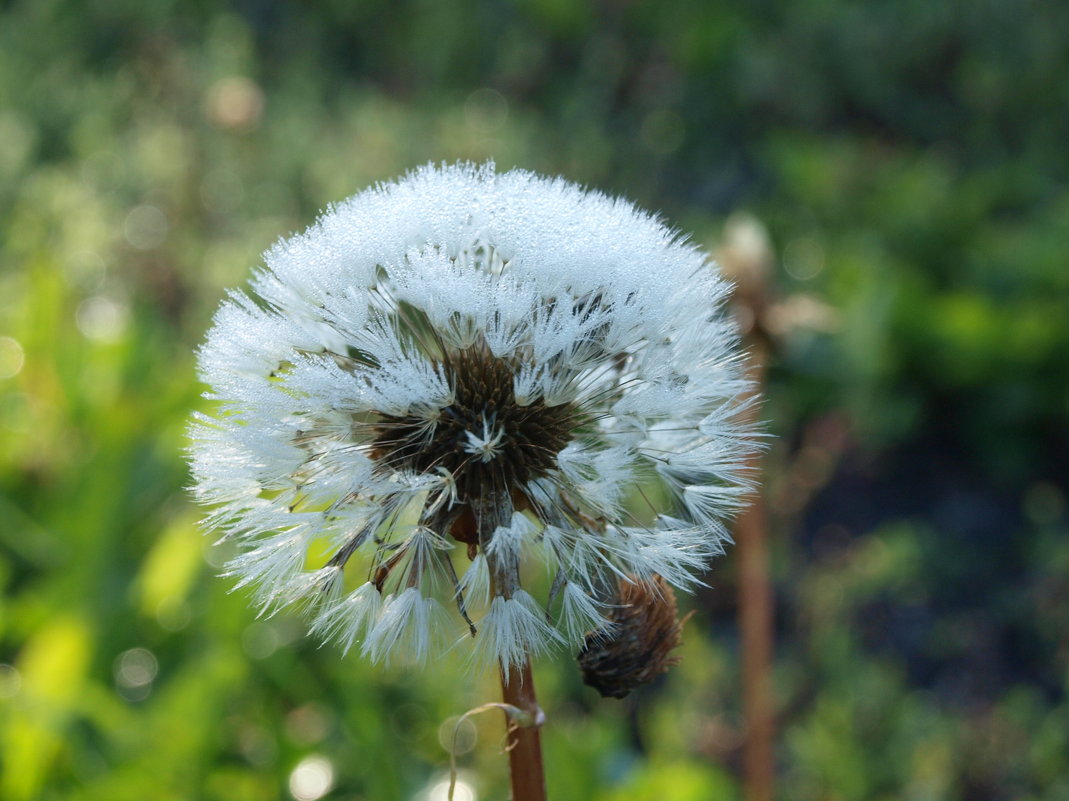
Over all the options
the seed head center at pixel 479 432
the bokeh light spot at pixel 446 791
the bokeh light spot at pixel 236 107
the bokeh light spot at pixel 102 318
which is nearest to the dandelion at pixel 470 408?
the seed head center at pixel 479 432

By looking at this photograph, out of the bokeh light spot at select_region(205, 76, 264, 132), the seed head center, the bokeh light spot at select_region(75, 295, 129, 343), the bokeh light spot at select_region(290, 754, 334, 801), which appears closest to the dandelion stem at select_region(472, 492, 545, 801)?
the seed head center

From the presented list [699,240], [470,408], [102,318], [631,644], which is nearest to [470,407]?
[470,408]

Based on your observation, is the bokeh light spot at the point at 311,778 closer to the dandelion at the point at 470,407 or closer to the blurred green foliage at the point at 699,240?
the blurred green foliage at the point at 699,240

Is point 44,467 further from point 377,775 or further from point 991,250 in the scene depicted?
point 991,250

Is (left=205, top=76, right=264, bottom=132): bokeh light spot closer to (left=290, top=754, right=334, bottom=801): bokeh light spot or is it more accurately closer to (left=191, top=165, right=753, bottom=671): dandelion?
(left=290, top=754, right=334, bottom=801): bokeh light spot

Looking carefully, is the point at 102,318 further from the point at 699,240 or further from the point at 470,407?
the point at 470,407
